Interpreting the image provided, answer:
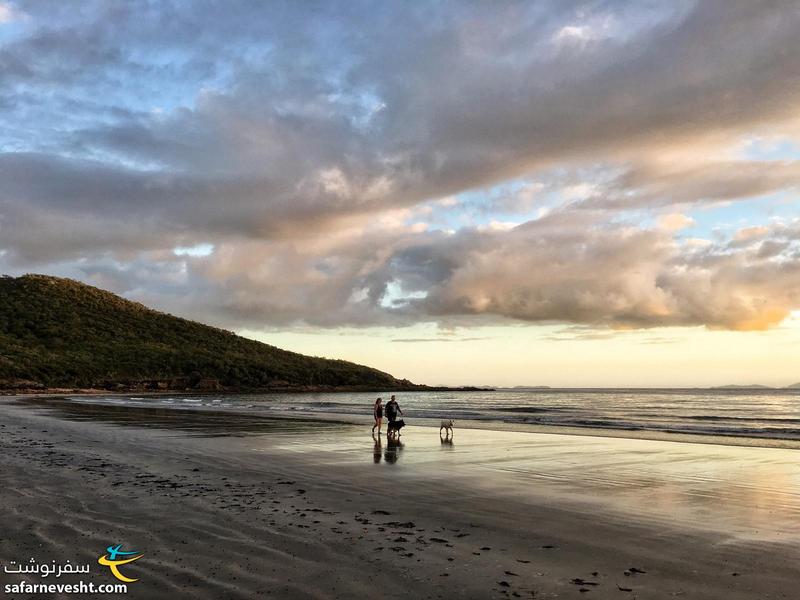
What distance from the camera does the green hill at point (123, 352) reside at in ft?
302

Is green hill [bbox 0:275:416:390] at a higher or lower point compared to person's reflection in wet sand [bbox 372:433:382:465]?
higher

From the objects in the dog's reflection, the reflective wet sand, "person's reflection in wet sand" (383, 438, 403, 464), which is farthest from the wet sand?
the dog's reflection

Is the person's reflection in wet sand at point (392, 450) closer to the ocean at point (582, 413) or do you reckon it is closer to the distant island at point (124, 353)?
the ocean at point (582, 413)

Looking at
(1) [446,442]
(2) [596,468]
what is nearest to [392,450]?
(1) [446,442]

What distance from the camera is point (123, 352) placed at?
350ft

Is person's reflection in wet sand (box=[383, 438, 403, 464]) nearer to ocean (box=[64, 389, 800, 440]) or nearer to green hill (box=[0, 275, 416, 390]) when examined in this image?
ocean (box=[64, 389, 800, 440])

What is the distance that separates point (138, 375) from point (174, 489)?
3845 inches

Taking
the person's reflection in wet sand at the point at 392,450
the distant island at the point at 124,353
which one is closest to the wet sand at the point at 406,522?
the person's reflection in wet sand at the point at 392,450

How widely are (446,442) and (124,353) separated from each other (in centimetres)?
9786

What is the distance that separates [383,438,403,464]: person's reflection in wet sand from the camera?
706 inches

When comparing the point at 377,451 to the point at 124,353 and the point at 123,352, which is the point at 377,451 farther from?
the point at 123,352

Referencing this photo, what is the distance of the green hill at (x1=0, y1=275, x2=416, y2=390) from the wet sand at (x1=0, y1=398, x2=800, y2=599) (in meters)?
81.1

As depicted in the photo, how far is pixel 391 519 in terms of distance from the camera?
965cm

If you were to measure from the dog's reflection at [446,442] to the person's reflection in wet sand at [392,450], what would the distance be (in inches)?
64.5
